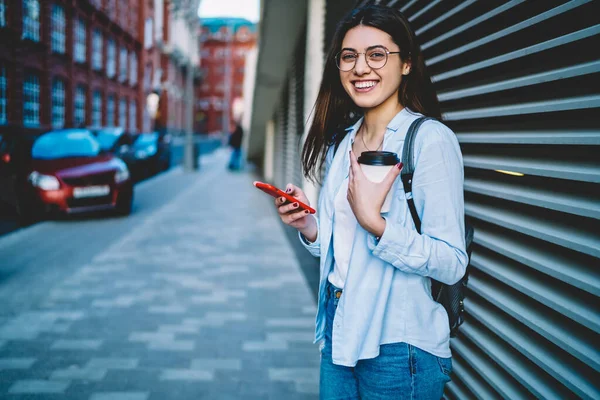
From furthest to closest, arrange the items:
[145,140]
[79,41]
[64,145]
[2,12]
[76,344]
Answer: [79,41] < [145,140] < [64,145] < [2,12] < [76,344]

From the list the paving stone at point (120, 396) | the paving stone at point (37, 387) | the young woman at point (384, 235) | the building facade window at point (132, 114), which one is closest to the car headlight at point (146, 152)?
the building facade window at point (132, 114)

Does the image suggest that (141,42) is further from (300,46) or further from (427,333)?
(427,333)

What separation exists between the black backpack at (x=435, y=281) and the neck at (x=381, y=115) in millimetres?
202

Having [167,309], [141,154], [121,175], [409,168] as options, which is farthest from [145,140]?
[409,168]

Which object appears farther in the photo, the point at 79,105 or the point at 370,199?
the point at 79,105

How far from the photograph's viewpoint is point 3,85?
8.84 m

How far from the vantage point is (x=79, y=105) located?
21.8m

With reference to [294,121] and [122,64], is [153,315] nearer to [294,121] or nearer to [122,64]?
[294,121]

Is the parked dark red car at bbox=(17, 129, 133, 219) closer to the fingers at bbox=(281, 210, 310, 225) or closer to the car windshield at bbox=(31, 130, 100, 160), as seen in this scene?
the car windshield at bbox=(31, 130, 100, 160)

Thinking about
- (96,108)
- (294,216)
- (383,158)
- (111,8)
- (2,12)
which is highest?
(111,8)

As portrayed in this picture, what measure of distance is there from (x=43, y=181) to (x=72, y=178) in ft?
1.59

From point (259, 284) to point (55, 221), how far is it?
5.50m

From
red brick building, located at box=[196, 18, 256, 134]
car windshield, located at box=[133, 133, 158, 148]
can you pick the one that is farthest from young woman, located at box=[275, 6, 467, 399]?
red brick building, located at box=[196, 18, 256, 134]

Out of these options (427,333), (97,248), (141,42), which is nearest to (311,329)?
(427,333)
